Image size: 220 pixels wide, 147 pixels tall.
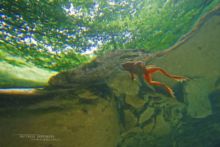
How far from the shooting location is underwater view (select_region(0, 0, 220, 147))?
24.0 ft

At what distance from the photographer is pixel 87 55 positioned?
10.8m

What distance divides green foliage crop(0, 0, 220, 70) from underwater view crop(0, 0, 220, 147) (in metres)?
0.05

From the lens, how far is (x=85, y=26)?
32.1 ft

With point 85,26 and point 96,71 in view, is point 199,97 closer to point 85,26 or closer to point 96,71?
point 96,71

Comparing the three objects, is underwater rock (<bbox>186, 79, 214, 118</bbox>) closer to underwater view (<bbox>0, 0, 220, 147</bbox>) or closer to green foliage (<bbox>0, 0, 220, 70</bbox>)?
underwater view (<bbox>0, 0, 220, 147</bbox>)

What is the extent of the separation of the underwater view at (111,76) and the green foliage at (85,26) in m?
0.05

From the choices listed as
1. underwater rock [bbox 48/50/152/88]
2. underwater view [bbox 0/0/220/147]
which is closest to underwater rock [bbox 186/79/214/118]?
underwater view [bbox 0/0/220/147]

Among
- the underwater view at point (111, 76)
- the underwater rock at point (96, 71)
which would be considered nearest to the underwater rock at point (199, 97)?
the underwater view at point (111, 76)

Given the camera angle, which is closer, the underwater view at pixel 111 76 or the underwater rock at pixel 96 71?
the underwater view at pixel 111 76

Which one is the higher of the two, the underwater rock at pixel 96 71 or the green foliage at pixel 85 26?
the green foliage at pixel 85 26

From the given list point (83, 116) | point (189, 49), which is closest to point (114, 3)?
point (189, 49)

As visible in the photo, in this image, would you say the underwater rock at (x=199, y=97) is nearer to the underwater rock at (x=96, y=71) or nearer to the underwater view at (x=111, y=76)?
the underwater view at (x=111, y=76)

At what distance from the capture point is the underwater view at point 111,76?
7305 millimetres

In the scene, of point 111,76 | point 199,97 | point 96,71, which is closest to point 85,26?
point 96,71
